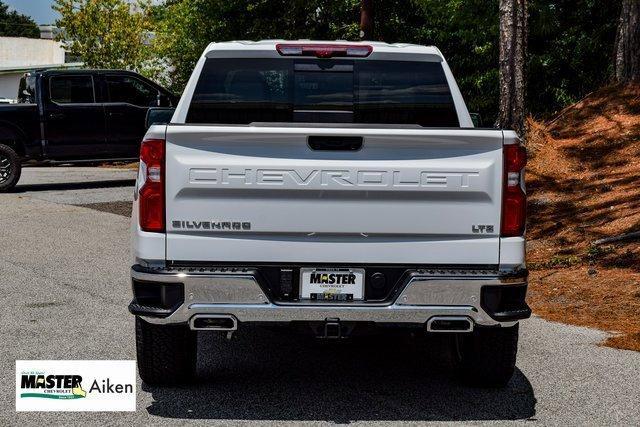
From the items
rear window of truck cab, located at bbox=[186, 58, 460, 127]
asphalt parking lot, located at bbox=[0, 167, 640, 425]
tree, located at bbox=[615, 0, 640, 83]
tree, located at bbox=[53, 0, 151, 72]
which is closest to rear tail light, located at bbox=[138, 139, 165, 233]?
asphalt parking lot, located at bbox=[0, 167, 640, 425]

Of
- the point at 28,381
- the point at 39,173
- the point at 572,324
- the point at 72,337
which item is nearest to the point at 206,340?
the point at 72,337

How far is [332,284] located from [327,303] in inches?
4.1

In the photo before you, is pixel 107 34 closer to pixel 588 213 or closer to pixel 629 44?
pixel 629 44

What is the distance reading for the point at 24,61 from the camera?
80.6 meters

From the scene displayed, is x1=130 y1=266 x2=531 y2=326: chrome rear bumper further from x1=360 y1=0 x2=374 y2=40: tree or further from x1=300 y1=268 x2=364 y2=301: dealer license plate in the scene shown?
x1=360 y1=0 x2=374 y2=40: tree

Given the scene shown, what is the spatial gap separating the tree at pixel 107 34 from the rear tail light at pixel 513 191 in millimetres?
33471

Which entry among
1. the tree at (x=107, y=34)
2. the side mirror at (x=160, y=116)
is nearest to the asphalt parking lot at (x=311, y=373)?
the side mirror at (x=160, y=116)

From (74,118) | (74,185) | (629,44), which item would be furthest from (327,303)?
(74,185)

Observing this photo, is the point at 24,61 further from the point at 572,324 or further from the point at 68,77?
the point at 572,324

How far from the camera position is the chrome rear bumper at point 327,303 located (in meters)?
5.57

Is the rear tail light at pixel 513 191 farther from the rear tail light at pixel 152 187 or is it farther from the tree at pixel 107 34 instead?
the tree at pixel 107 34

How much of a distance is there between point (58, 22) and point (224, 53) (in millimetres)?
36618

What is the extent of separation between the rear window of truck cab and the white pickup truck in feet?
4.12

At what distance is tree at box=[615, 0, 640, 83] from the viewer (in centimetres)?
1730
